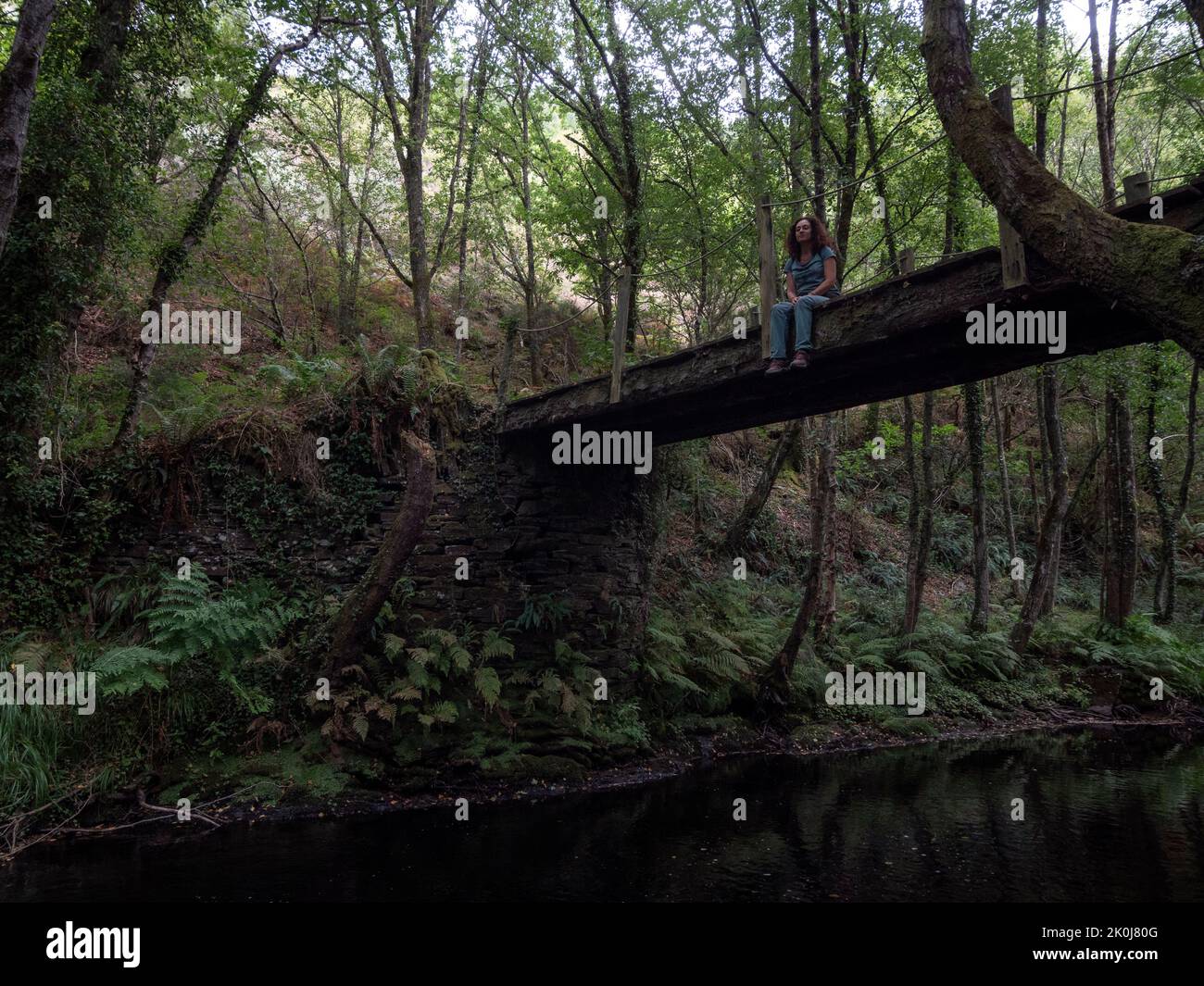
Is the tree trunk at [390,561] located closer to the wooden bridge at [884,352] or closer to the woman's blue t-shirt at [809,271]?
the wooden bridge at [884,352]

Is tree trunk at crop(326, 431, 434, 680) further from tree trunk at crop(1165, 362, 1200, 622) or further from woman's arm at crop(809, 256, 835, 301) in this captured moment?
tree trunk at crop(1165, 362, 1200, 622)

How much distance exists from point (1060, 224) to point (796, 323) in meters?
2.04

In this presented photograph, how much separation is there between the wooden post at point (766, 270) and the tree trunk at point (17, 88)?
6296 millimetres

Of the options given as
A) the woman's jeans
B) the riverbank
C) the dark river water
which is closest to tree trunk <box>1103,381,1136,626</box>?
the riverbank

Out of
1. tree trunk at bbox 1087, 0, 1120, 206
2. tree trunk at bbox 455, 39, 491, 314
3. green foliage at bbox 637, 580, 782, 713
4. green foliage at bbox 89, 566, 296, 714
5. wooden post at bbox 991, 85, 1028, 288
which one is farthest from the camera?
tree trunk at bbox 455, 39, 491, 314

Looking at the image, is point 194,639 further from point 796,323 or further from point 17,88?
point 796,323

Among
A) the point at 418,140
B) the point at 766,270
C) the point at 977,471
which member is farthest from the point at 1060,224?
the point at 418,140

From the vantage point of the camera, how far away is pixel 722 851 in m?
5.87

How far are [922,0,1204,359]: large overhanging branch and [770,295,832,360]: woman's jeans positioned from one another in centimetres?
145

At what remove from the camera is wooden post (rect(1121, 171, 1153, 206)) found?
4098mm

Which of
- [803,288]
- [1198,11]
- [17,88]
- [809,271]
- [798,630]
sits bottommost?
[798,630]

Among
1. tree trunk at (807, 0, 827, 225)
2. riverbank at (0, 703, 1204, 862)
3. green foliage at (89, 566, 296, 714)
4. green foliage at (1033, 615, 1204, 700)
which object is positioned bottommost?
riverbank at (0, 703, 1204, 862)

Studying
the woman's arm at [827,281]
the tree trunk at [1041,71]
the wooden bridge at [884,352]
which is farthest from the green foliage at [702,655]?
the tree trunk at [1041,71]
